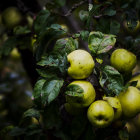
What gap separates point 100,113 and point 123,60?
269 millimetres

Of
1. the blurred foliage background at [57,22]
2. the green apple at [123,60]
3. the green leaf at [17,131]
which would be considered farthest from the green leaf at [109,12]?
the green leaf at [17,131]

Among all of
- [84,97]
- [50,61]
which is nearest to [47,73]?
[50,61]

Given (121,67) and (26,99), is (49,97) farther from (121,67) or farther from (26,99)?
(26,99)

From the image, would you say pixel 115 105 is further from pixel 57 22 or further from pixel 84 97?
pixel 57 22

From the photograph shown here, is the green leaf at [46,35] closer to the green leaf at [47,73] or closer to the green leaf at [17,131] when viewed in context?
the green leaf at [47,73]

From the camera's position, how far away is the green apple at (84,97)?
762mm

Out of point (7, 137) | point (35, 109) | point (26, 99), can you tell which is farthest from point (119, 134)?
point (26, 99)

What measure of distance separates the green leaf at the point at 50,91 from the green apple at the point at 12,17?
2.72ft

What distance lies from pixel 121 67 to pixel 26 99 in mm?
1346

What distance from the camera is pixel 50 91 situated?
750 mm

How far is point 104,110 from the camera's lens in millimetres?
758

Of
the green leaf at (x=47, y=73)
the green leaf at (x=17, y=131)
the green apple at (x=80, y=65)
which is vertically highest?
the green apple at (x=80, y=65)

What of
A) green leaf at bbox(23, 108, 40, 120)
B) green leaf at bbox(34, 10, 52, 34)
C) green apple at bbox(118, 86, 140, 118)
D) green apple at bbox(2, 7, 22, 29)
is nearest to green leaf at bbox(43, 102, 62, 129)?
green leaf at bbox(23, 108, 40, 120)

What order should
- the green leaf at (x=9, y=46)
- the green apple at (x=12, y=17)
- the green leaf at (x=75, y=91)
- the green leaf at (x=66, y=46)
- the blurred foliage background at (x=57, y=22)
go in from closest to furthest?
the green leaf at (x=75, y=91), the green leaf at (x=66, y=46), the blurred foliage background at (x=57, y=22), the green leaf at (x=9, y=46), the green apple at (x=12, y=17)
